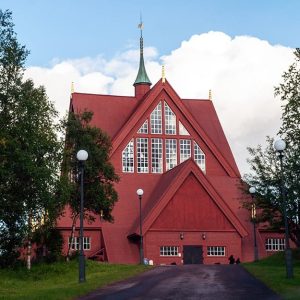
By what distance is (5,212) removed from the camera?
109 ft

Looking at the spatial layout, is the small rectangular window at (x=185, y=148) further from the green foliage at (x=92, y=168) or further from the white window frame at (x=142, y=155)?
the green foliage at (x=92, y=168)

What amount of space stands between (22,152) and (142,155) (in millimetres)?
25171

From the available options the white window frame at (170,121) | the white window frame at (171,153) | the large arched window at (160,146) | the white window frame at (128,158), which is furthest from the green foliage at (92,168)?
A: the white window frame at (170,121)

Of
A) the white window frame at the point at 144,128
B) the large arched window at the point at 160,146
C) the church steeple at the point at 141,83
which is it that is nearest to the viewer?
the large arched window at the point at 160,146

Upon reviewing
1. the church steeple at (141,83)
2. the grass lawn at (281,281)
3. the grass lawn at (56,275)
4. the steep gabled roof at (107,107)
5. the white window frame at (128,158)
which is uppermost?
the church steeple at (141,83)

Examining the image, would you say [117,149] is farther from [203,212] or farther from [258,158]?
[258,158]

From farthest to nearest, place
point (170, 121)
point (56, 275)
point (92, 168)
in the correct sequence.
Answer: point (170, 121), point (92, 168), point (56, 275)

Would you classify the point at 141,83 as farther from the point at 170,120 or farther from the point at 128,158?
the point at 128,158

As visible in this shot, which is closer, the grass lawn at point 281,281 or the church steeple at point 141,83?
the grass lawn at point 281,281

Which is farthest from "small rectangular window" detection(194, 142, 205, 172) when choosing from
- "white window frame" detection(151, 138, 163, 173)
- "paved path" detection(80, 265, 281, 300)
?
"paved path" detection(80, 265, 281, 300)

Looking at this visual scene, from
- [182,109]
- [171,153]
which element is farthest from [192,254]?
[182,109]

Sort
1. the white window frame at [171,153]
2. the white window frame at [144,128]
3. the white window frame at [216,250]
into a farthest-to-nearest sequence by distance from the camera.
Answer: the white window frame at [171,153], the white window frame at [144,128], the white window frame at [216,250]

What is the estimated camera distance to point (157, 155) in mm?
56906

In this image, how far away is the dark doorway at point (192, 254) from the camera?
1880 inches
